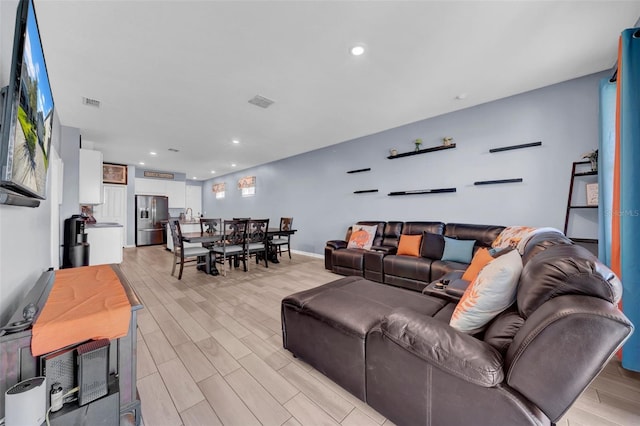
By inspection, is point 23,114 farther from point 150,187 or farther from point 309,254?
point 150,187

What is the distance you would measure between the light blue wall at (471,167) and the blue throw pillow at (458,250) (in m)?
0.59

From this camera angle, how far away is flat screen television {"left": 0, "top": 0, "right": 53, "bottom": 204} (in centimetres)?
89

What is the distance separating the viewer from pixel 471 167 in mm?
3623

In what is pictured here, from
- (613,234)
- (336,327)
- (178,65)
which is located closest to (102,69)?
(178,65)

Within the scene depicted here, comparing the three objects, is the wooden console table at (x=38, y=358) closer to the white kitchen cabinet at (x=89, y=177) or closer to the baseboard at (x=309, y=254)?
the white kitchen cabinet at (x=89, y=177)

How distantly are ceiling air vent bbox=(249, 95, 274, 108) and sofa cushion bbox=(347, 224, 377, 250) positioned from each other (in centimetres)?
269

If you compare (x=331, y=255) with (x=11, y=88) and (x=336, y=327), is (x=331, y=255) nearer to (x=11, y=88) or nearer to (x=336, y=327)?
(x=336, y=327)

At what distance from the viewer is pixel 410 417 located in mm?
1158

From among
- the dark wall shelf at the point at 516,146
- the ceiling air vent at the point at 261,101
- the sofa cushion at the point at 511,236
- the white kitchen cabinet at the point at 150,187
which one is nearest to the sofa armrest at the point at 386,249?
the sofa cushion at the point at 511,236

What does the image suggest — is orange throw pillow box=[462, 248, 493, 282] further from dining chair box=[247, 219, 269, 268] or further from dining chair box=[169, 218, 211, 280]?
dining chair box=[169, 218, 211, 280]

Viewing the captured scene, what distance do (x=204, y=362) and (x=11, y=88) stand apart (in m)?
1.93

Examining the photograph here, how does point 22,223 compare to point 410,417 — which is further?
point 22,223

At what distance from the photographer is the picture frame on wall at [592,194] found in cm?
269

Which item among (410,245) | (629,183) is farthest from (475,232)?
(629,183)
